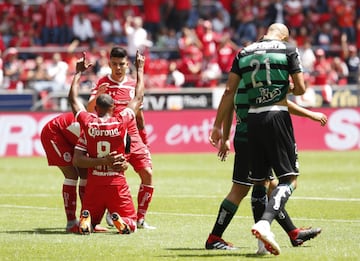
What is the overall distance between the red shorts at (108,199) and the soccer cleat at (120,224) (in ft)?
0.46

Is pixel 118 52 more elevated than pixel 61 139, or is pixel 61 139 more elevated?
pixel 118 52

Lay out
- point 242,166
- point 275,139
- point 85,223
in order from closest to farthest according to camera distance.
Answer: point 275,139 < point 242,166 < point 85,223

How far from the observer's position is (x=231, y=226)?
13.8m

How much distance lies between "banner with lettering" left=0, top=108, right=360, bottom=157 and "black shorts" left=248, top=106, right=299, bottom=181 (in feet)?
60.8

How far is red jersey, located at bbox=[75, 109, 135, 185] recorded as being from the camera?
12555mm

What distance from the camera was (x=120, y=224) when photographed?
1270 centimetres

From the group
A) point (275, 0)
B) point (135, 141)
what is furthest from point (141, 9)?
point (135, 141)

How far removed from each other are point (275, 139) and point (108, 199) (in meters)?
2.98

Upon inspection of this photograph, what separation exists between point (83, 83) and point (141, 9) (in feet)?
24.3

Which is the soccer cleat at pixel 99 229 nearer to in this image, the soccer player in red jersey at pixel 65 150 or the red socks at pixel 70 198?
the red socks at pixel 70 198

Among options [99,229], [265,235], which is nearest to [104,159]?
[99,229]

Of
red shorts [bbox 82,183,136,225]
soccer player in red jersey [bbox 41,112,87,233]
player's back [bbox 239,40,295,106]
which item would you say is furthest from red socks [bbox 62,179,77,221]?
player's back [bbox 239,40,295,106]

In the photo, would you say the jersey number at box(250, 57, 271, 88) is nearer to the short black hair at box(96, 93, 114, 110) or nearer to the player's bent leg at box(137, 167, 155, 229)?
the short black hair at box(96, 93, 114, 110)

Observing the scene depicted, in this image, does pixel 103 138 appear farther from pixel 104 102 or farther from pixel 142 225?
pixel 142 225
